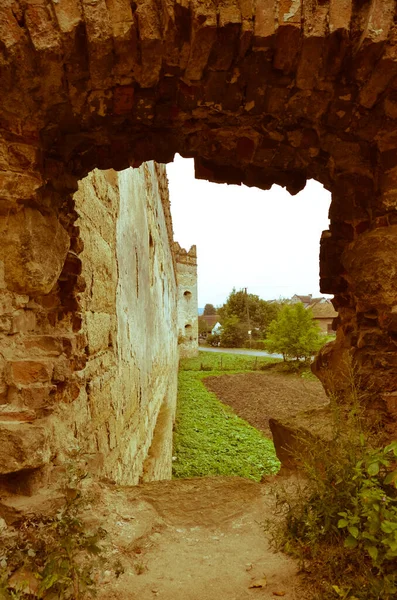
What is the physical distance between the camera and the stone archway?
5.49ft

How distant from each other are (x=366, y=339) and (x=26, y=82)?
2181mm

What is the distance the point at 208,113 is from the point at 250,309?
40.5m

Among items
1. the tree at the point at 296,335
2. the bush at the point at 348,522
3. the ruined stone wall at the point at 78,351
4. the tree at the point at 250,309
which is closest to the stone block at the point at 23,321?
the ruined stone wall at the point at 78,351

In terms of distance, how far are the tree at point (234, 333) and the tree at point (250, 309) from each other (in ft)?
6.29

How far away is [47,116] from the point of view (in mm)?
1920

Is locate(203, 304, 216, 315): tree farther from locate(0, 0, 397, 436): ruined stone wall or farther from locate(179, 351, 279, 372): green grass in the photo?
locate(0, 0, 397, 436): ruined stone wall

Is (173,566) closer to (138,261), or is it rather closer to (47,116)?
(47,116)

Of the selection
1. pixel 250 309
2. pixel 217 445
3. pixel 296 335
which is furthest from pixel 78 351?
pixel 250 309

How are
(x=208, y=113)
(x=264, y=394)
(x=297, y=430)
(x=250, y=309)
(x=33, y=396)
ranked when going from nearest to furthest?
(x=33, y=396)
(x=208, y=113)
(x=297, y=430)
(x=264, y=394)
(x=250, y=309)

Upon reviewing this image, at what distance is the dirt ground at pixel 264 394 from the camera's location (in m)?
11.1

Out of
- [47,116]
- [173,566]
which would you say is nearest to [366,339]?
[173,566]

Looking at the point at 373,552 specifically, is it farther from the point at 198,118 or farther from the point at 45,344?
the point at 198,118

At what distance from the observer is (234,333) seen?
38938 millimetres

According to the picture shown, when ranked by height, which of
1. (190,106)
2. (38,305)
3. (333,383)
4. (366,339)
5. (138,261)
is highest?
(190,106)
